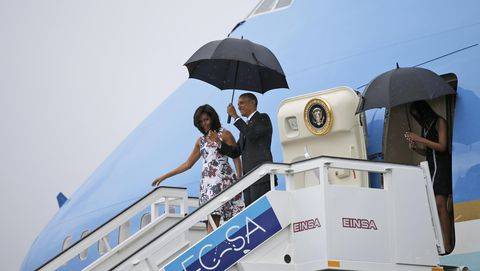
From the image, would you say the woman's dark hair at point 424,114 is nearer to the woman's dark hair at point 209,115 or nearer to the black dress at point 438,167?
the black dress at point 438,167

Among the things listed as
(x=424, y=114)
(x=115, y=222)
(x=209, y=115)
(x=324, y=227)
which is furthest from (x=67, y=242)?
(x=324, y=227)

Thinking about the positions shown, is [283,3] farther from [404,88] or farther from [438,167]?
[438,167]

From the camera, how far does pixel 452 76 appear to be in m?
7.89

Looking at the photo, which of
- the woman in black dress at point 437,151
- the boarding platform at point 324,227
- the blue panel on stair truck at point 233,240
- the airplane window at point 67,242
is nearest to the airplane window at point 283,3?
the airplane window at point 67,242

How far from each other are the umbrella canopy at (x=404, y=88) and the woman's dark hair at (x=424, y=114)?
31cm

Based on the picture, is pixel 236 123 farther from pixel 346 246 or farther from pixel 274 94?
pixel 274 94

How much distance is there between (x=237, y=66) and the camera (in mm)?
8844

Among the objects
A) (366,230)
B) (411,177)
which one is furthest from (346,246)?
(411,177)

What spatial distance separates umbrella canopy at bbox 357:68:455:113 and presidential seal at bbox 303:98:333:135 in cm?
62

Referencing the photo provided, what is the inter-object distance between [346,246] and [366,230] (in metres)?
0.23

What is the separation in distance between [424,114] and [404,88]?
0.44 metres

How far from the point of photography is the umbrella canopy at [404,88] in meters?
7.32

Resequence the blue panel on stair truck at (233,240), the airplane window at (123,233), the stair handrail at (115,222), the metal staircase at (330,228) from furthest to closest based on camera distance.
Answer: the airplane window at (123,233) < the stair handrail at (115,222) < the blue panel on stair truck at (233,240) < the metal staircase at (330,228)

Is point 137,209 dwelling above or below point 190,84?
below
